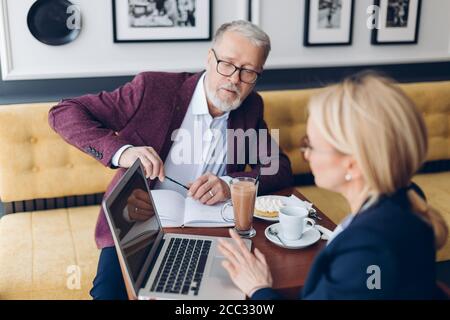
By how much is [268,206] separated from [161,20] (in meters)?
1.22

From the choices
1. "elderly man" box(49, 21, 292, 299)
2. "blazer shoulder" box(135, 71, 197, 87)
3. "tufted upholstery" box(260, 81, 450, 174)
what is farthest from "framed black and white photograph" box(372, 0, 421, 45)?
"blazer shoulder" box(135, 71, 197, 87)

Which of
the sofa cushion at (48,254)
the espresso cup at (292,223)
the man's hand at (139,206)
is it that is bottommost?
the sofa cushion at (48,254)

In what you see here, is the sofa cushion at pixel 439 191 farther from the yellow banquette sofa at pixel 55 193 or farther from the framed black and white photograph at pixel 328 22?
the framed black and white photograph at pixel 328 22

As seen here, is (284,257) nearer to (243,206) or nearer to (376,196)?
(243,206)

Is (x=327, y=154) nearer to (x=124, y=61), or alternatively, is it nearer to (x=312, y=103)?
(x=312, y=103)

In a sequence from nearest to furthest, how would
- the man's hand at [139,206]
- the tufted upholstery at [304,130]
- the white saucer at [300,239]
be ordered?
the man's hand at [139,206] → the white saucer at [300,239] → the tufted upholstery at [304,130]

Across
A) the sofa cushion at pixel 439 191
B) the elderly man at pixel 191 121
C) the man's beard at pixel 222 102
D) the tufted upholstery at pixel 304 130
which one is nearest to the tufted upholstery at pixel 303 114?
the tufted upholstery at pixel 304 130

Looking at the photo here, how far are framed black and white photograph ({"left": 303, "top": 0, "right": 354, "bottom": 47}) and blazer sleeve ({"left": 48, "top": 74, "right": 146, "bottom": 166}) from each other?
1103mm

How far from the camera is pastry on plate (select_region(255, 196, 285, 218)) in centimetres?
154

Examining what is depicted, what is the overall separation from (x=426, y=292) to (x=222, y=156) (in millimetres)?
1125

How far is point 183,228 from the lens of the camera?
4.77 ft

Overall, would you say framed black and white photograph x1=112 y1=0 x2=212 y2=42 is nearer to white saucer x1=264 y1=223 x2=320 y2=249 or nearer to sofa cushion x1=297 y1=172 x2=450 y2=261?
sofa cushion x1=297 y1=172 x2=450 y2=261

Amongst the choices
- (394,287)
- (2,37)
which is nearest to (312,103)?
(394,287)

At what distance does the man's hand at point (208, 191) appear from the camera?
159 centimetres
